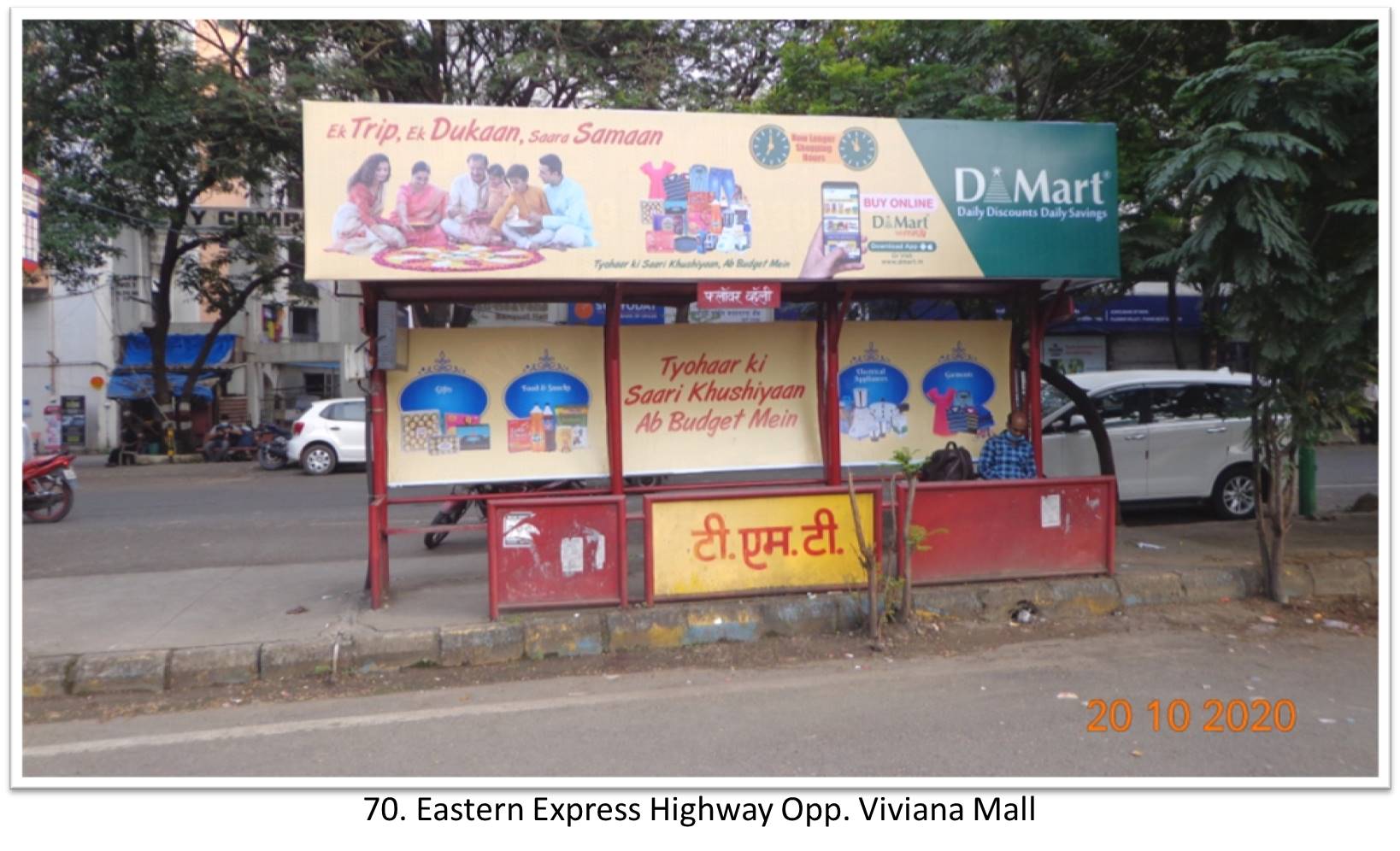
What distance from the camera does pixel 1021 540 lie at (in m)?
6.94

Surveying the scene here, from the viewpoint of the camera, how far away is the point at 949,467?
760cm

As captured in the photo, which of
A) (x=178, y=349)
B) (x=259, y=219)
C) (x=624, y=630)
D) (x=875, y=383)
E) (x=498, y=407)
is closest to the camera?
(x=624, y=630)

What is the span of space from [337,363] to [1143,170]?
29.4m

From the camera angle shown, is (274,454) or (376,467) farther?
(274,454)

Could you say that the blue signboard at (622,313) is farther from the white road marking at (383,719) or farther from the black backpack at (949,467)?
the white road marking at (383,719)

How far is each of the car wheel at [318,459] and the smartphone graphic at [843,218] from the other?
1414 cm

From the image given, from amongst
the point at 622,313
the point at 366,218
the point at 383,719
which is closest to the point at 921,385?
the point at 622,313

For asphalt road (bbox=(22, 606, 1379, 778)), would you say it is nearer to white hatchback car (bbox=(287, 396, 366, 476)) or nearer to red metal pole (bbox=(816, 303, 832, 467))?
red metal pole (bbox=(816, 303, 832, 467))

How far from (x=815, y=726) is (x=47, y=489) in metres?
11.7

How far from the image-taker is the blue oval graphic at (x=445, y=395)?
743 cm

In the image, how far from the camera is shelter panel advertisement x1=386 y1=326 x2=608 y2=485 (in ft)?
24.4

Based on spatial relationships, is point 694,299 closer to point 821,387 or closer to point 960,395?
point 821,387

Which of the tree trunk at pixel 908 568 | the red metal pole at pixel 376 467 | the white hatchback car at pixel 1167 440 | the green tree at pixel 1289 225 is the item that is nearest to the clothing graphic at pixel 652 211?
the red metal pole at pixel 376 467
